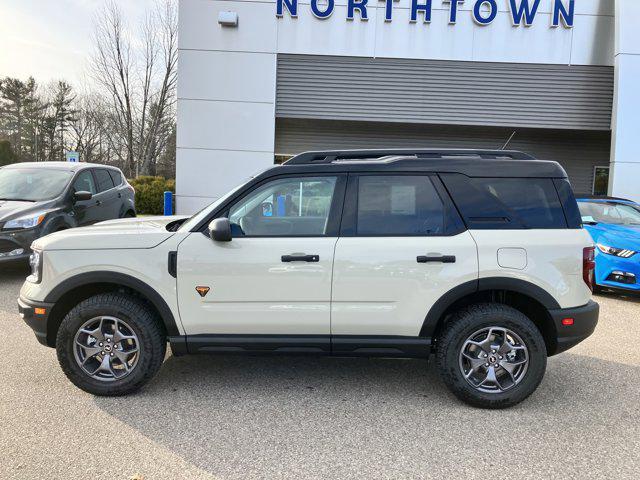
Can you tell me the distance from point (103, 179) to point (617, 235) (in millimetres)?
8879

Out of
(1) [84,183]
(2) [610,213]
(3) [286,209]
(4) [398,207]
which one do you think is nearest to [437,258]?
(4) [398,207]

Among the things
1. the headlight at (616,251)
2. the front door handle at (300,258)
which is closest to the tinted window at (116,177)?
the front door handle at (300,258)

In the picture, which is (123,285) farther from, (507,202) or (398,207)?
(507,202)

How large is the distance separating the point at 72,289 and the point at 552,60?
14.1 metres

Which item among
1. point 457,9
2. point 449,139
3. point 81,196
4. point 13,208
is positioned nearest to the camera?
point 13,208

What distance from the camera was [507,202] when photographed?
143 inches

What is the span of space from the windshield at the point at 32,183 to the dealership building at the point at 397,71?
18.9ft

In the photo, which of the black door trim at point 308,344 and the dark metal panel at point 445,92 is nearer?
the black door trim at point 308,344

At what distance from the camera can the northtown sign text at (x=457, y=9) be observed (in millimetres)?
13398

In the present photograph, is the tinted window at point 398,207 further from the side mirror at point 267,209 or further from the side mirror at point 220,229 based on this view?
the side mirror at point 220,229

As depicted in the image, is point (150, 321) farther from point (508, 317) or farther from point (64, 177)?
point (64, 177)

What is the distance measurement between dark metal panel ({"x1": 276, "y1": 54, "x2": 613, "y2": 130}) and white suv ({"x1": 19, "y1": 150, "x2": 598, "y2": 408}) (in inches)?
426

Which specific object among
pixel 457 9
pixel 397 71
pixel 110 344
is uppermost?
pixel 457 9

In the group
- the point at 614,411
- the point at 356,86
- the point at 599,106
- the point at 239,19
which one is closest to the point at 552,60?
the point at 599,106
